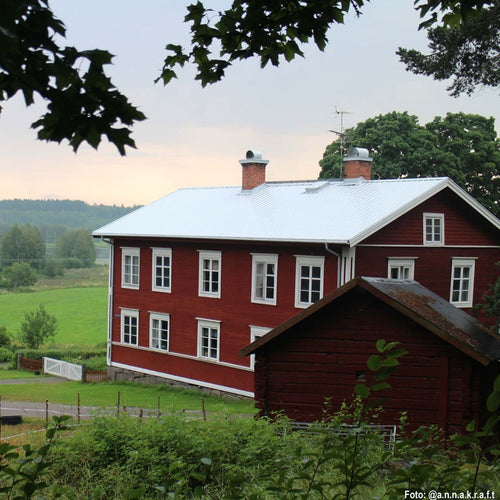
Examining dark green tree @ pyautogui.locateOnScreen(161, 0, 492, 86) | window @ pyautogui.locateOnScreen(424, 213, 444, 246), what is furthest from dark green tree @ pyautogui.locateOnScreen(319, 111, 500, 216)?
dark green tree @ pyautogui.locateOnScreen(161, 0, 492, 86)

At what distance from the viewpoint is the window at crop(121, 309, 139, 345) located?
31.6 metres

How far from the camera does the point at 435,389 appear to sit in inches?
580

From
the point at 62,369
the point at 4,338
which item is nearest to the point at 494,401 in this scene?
the point at 62,369

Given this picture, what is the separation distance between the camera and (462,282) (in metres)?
27.3

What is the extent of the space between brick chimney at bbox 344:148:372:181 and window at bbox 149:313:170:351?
32.5 ft

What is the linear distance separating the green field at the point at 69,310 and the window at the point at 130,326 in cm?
2146

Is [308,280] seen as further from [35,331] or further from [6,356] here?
[35,331]

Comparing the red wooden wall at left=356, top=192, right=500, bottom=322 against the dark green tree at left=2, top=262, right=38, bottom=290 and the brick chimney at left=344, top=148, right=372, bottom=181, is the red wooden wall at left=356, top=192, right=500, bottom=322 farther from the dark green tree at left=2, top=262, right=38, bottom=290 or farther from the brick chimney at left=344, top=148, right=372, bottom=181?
the dark green tree at left=2, top=262, right=38, bottom=290

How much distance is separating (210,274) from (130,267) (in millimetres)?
5090

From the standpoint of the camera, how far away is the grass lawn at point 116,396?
2622 centimetres

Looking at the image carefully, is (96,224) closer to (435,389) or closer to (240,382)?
(240,382)

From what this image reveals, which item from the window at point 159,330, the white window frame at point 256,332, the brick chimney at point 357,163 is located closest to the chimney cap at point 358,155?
the brick chimney at point 357,163

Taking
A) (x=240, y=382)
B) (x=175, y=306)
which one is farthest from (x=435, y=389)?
(x=175, y=306)

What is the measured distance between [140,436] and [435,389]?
21.9ft
